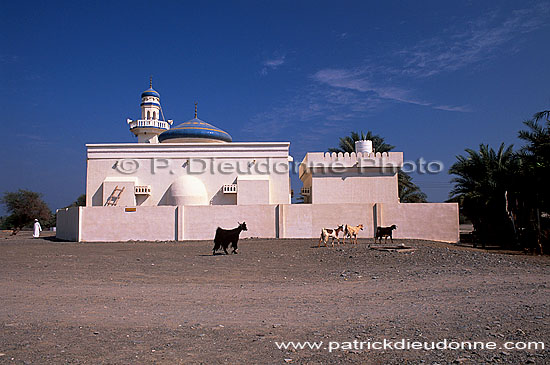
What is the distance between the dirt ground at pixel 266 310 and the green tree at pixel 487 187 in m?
10.1

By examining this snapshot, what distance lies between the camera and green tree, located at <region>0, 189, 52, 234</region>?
44.3 m

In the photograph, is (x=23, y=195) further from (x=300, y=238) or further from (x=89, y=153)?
(x=300, y=238)

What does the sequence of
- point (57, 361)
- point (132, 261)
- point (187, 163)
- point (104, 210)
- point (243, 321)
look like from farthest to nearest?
point (187, 163) → point (104, 210) → point (132, 261) → point (243, 321) → point (57, 361)

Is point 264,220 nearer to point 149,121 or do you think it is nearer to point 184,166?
point 184,166

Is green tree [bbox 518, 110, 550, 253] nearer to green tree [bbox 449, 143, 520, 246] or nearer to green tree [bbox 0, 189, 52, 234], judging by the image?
green tree [bbox 449, 143, 520, 246]

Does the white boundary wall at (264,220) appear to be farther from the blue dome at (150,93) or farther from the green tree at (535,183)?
the blue dome at (150,93)

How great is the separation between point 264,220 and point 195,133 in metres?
10.5

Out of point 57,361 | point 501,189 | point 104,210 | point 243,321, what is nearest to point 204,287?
point 243,321

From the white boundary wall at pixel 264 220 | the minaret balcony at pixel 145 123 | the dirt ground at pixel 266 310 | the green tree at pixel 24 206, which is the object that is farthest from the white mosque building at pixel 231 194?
the green tree at pixel 24 206

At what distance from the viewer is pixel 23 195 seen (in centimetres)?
4512

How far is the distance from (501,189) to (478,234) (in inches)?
104

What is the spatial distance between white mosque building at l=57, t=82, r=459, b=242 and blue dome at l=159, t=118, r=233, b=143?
7 cm

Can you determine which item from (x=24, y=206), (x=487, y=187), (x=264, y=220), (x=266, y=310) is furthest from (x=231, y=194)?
(x=24, y=206)

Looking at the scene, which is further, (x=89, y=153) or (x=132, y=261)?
(x=89, y=153)
